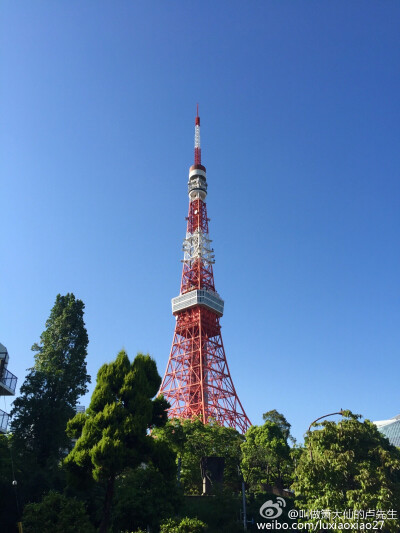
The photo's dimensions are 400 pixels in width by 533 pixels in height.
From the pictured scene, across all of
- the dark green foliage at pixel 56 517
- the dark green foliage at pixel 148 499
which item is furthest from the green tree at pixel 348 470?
the dark green foliage at pixel 56 517

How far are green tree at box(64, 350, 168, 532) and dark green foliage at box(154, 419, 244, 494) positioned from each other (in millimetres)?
13328

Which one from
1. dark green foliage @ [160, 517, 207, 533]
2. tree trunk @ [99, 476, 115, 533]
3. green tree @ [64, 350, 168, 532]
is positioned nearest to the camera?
tree trunk @ [99, 476, 115, 533]

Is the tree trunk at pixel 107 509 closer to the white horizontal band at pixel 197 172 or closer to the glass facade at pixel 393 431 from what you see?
the glass facade at pixel 393 431

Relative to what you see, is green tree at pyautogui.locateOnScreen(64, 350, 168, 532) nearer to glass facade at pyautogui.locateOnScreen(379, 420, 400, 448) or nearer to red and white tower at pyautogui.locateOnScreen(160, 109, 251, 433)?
red and white tower at pyautogui.locateOnScreen(160, 109, 251, 433)

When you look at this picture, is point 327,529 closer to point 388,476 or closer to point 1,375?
point 388,476

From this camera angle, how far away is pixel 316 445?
14.4m

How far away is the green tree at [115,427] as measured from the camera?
1317 cm

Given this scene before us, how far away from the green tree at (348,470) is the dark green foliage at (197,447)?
15.0 metres

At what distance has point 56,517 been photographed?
12836 millimetres

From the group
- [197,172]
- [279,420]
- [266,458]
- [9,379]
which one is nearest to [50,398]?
[9,379]

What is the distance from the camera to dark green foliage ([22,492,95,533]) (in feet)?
41.3

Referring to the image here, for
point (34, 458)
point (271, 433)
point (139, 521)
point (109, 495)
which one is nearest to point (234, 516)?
point (139, 521)

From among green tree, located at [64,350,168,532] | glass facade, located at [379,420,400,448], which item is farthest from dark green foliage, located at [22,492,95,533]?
glass facade, located at [379,420,400,448]

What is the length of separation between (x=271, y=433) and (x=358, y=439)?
21.9 m
